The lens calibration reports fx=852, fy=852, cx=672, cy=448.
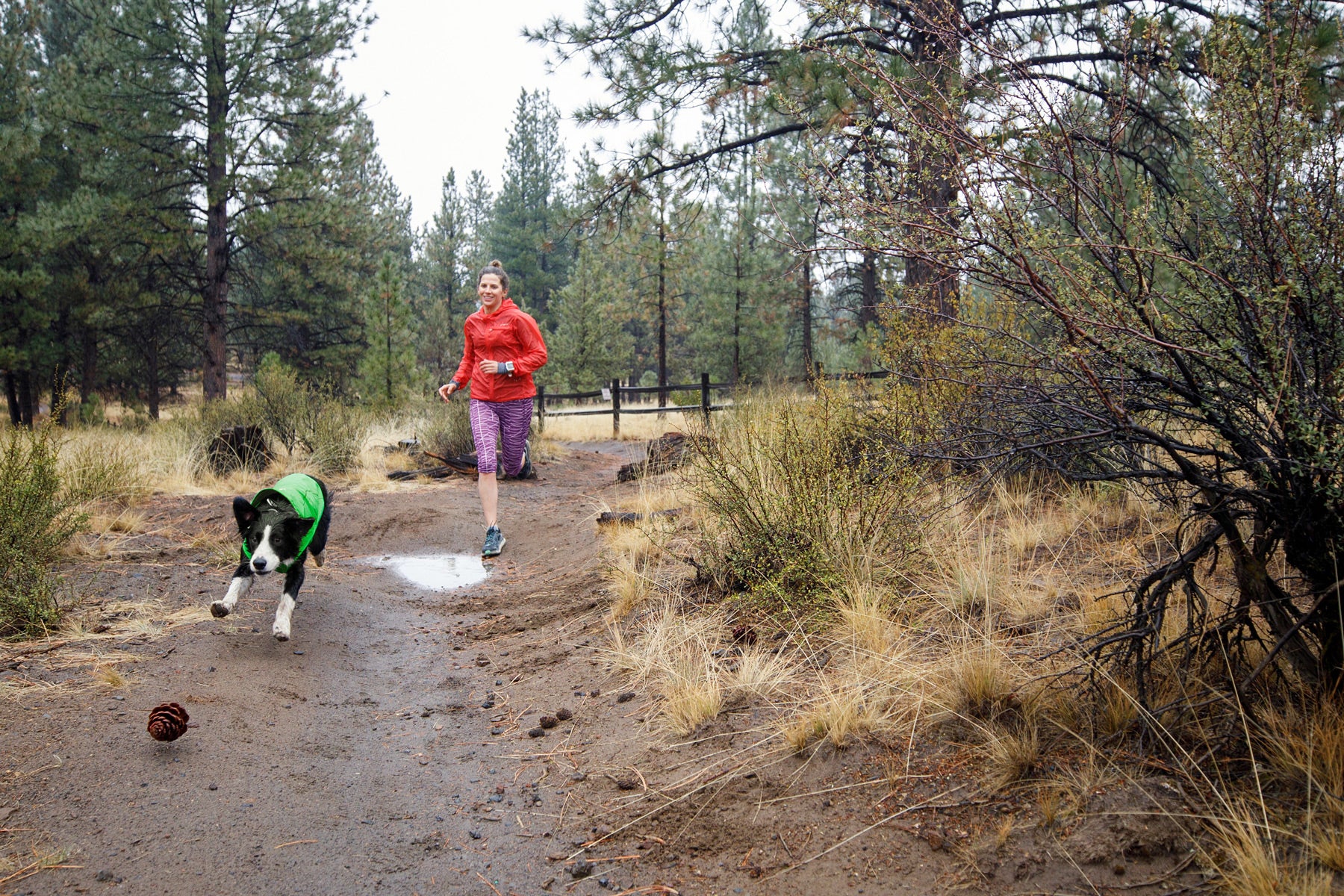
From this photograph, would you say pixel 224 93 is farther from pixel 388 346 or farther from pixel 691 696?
pixel 691 696

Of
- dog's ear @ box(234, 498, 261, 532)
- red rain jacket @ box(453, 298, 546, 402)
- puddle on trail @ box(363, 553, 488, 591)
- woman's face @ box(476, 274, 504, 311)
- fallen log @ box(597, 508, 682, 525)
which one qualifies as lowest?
puddle on trail @ box(363, 553, 488, 591)

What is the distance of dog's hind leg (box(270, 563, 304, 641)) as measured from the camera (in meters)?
4.73

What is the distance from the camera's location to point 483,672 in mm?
4629

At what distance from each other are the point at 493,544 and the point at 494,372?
1505 millimetres

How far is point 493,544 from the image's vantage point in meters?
7.44

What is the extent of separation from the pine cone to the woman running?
13.7 ft

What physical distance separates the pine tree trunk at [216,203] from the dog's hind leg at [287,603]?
14.9 m

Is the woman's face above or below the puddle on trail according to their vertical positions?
above

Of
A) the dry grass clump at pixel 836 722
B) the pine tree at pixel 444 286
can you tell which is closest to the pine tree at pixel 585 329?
the pine tree at pixel 444 286

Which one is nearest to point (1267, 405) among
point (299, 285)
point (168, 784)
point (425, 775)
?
point (425, 775)

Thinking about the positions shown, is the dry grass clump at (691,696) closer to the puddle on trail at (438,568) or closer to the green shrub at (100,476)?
the puddle on trail at (438,568)

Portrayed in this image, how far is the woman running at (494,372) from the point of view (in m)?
7.48

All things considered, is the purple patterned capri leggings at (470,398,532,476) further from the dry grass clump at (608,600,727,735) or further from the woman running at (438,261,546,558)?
the dry grass clump at (608,600,727,735)

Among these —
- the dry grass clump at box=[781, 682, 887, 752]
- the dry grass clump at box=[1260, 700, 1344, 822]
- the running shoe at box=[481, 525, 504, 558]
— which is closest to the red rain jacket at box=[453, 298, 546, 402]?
the running shoe at box=[481, 525, 504, 558]
